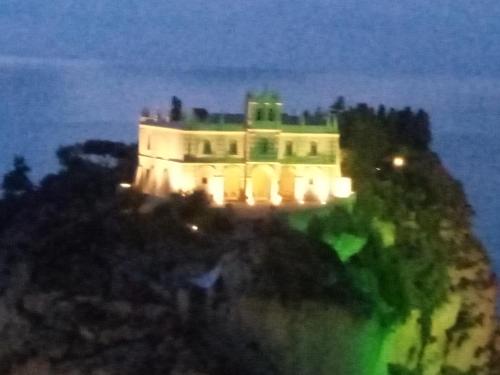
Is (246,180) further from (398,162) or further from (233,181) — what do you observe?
(398,162)

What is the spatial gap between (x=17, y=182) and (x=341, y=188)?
14.1 feet

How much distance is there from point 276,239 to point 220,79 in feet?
37.3

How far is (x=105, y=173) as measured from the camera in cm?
1484

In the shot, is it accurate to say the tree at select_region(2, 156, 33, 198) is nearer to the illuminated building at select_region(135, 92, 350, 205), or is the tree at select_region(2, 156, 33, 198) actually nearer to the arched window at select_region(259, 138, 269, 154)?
the illuminated building at select_region(135, 92, 350, 205)

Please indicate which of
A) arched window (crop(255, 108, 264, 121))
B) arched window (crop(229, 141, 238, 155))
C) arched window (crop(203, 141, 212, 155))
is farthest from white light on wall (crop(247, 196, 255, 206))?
arched window (crop(255, 108, 264, 121))

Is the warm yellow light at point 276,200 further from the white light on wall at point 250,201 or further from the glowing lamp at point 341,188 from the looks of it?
the glowing lamp at point 341,188

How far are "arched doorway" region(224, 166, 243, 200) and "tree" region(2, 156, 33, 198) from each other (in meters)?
3.03

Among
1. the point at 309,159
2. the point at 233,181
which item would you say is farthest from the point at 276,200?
the point at 309,159

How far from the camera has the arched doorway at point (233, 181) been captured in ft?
45.1

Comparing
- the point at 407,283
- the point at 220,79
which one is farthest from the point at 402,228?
the point at 220,79

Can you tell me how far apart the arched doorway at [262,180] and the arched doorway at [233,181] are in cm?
17

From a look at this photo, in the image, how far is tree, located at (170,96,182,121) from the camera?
1468 centimetres

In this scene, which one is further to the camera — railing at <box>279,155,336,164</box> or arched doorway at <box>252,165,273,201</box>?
railing at <box>279,155,336,164</box>

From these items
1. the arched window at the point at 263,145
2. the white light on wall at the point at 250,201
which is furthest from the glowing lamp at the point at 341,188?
the white light on wall at the point at 250,201
